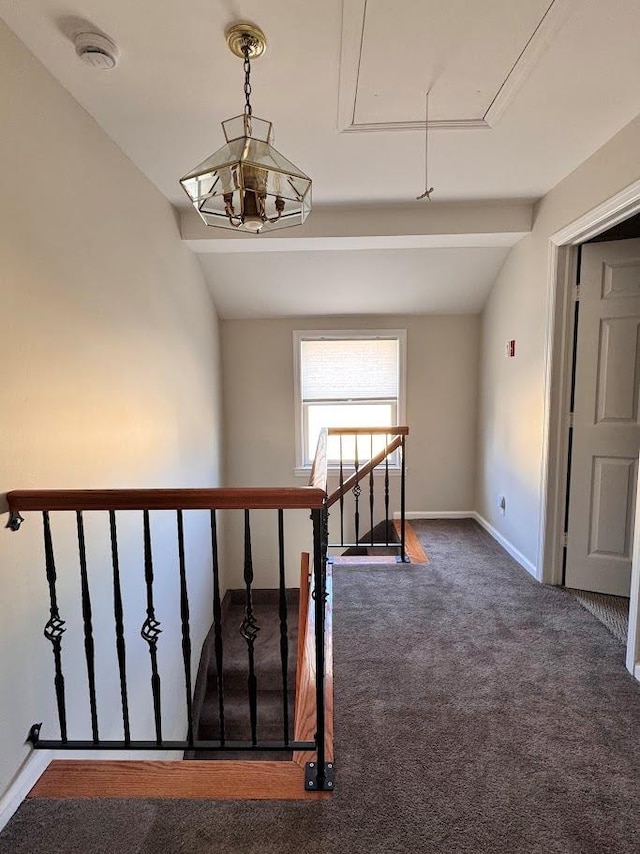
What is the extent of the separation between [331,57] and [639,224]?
2.16 metres

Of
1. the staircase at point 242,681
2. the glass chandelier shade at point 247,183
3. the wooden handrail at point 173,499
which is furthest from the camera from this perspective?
the staircase at point 242,681

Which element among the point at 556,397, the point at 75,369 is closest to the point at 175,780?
the point at 75,369

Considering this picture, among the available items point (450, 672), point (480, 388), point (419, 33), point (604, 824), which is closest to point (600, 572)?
point (450, 672)

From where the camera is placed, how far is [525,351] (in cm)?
312

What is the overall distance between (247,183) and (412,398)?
11.0 ft

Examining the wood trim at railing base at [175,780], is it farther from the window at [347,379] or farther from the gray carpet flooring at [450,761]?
the window at [347,379]

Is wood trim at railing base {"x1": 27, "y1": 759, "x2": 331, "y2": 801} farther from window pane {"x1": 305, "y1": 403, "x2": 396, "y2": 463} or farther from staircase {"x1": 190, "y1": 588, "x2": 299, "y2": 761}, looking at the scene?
window pane {"x1": 305, "y1": 403, "x2": 396, "y2": 463}

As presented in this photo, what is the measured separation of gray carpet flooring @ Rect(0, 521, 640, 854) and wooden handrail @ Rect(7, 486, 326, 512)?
0.95 meters

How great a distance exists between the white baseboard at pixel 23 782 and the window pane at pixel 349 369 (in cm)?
336

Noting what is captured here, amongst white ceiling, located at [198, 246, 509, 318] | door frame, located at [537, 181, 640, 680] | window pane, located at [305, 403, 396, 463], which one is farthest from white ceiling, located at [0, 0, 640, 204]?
window pane, located at [305, 403, 396, 463]

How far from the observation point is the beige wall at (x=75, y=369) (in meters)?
1.43

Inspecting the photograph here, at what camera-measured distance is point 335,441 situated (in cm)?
465

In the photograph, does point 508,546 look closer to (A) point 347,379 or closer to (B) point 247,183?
(A) point 347,379

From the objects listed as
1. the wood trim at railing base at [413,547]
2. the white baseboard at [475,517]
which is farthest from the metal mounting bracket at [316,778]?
the white baseboard at [475,517]
